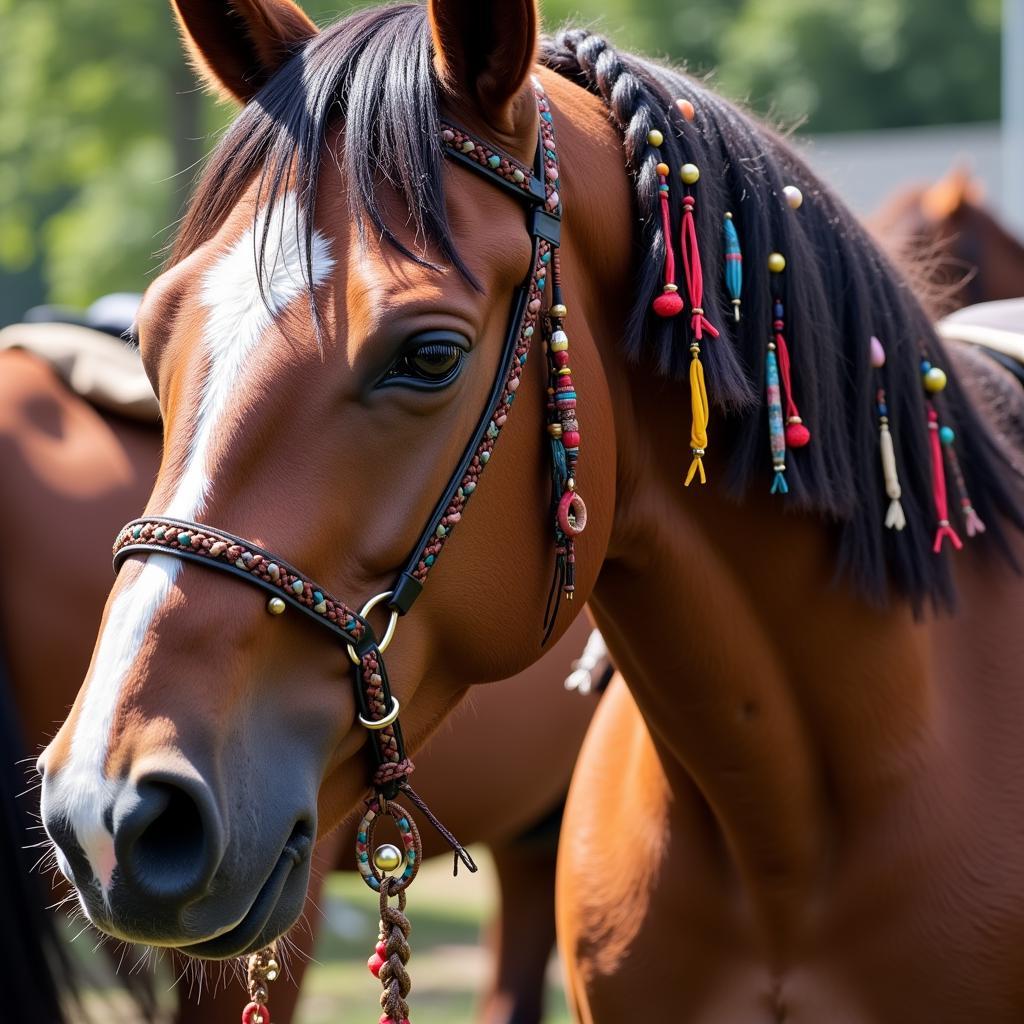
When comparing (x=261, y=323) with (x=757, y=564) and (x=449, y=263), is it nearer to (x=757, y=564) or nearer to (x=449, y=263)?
(x=449, y=263)

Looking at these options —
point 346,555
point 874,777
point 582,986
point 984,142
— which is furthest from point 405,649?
point 984,142

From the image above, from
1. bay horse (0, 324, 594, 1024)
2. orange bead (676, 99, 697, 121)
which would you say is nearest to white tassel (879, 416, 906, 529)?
orange bead (676, 99, 697, 121)

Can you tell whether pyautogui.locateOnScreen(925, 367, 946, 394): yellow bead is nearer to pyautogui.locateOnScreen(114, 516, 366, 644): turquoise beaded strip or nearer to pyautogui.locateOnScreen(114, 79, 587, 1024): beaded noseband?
pyautogui.locateOnScreen(114, 79, 587, 1024): beaded noseband

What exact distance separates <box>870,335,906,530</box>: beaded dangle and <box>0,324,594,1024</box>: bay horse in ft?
5.50

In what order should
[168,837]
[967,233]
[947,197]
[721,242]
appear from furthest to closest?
1. [947,197]
2. [967,233]
3. [721,242]
4. [168,837]

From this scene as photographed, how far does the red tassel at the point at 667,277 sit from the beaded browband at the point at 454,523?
163mm

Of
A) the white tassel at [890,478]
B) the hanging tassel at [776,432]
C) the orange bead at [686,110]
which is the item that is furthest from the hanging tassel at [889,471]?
the orange bead at [686,110]

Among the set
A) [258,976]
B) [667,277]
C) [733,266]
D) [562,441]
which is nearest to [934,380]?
[733,266]

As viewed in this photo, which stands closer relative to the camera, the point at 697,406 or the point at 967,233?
the point at 697,406

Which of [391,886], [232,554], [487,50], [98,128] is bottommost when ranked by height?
[98,128]

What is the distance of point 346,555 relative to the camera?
1653 millimetres

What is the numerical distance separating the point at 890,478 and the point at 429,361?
2.65 feet

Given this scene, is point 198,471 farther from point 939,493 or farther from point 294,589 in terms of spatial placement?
point 939,493

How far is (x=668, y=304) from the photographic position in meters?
1.90
